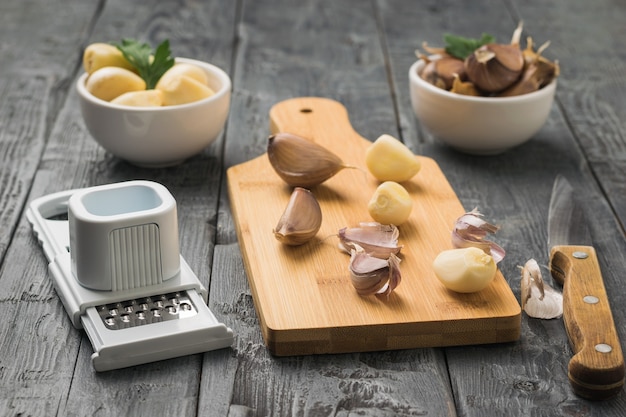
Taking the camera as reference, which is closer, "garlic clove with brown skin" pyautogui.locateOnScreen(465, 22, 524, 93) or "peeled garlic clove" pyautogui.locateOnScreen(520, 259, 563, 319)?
Result: "peeled garlic clove" pyautogui.locateOnScreen(520, 259, 563, 319)

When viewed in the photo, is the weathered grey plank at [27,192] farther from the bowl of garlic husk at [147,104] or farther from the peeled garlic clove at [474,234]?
the peeled garlic clove at [474,234]

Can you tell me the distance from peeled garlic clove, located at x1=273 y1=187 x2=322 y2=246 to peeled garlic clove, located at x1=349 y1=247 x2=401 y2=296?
0.12m

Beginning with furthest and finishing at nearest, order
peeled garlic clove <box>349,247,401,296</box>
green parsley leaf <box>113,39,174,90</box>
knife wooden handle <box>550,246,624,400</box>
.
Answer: green parsley leaf <box>113,39,174,90</box>, peeled garlic clove <box>349,247,401,296</box>, knife wooden handle <box>550,246,624,400</box>

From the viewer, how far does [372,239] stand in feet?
4.00

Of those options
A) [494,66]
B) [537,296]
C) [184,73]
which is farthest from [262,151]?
[537,296]

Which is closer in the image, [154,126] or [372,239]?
[372,239]

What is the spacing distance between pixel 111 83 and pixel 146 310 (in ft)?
1.70

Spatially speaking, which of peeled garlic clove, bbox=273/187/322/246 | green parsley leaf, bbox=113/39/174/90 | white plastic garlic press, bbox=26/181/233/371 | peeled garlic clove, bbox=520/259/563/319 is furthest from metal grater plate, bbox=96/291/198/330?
green parsley leaf, bbox=113/39/174/90

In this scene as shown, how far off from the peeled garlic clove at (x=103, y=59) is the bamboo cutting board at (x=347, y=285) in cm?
27

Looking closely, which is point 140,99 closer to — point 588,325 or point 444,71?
point 444,71

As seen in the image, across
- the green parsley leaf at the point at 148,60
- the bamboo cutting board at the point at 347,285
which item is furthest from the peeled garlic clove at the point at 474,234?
the green parsley leaf at the point at 148,60

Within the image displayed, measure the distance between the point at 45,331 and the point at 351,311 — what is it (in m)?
0.36

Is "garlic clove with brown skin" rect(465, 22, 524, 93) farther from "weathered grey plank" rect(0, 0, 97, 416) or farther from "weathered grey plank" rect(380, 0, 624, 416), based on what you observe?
"weathered grey plank" rect(0, 0, 97, 416)

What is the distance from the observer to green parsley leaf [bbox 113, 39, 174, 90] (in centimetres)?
150
